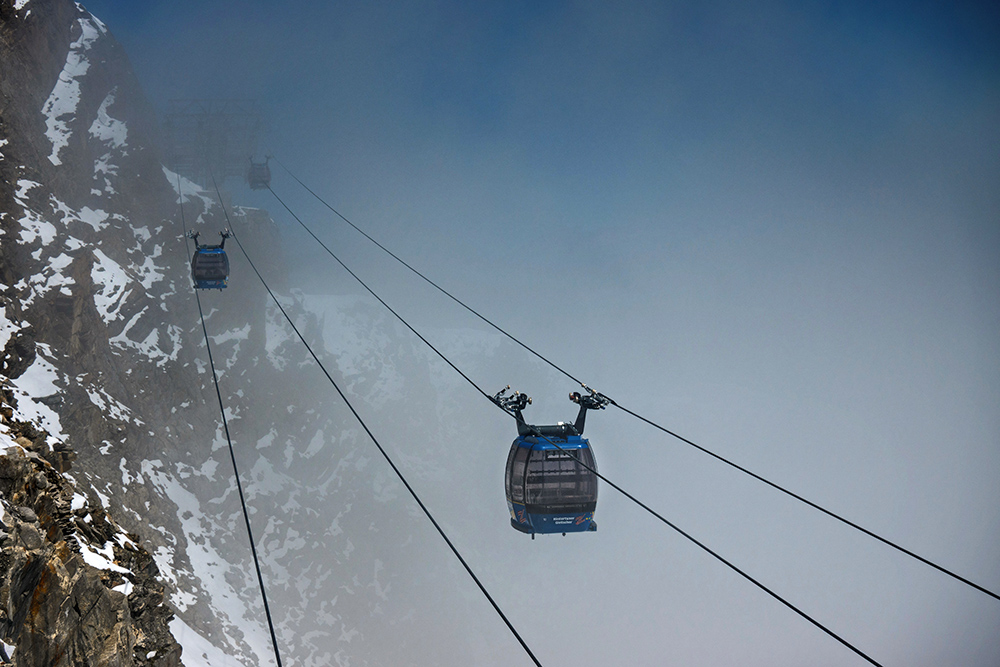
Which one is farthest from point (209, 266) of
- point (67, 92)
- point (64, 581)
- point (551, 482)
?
point (67, 92)

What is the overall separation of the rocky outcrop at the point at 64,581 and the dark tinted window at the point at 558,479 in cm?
1082

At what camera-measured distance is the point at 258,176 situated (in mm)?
61219

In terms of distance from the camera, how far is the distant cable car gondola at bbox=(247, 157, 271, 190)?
61.1m

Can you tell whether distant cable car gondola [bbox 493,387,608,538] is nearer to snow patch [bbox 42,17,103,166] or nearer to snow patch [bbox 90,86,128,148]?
snow patch [bbox 42,17,103,166]

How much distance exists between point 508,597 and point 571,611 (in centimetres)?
1647

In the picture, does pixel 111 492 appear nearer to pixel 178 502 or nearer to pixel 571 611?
pixel 178 502

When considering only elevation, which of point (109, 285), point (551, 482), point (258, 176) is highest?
point (258, 176)

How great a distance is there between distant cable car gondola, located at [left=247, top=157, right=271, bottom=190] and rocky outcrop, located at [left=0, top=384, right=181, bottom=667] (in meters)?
48.0

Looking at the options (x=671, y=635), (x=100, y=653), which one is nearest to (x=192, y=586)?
(x=100, y=653)

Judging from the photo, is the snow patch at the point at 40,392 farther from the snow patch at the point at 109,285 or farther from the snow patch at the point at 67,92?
the snow patch at the point at 67,92

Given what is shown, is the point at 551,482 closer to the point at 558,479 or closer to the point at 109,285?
the point at 558,479

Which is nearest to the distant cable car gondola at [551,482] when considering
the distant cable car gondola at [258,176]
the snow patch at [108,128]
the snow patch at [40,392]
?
the snow patch at [40,392]

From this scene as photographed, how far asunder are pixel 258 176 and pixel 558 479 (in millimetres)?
55899

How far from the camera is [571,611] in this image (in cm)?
12412
